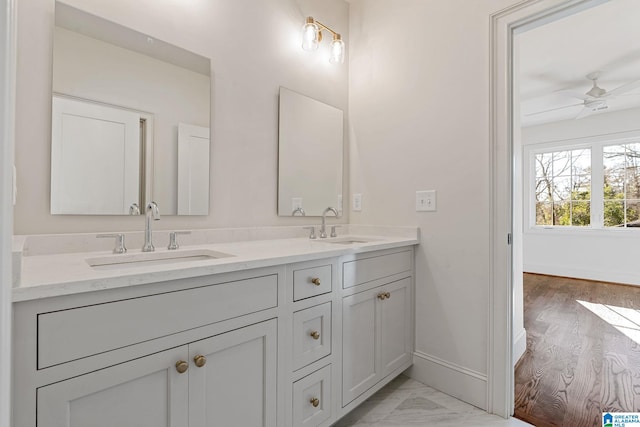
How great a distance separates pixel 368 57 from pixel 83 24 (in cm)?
A: 171

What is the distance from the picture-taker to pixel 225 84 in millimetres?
1723

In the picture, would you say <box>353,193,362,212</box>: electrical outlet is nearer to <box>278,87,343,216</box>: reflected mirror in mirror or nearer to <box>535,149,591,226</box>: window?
<box>278,87,343,216</box>: reflected mirror in mirror

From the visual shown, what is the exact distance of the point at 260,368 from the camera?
1.16 m

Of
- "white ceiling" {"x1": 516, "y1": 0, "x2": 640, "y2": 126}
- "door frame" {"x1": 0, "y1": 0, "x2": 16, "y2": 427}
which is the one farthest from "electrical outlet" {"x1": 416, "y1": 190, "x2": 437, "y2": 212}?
"door frame" {"x1": 0, "y1": 0, "x2": 16, "y2": 427}

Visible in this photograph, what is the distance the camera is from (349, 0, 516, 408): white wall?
5.69 feet

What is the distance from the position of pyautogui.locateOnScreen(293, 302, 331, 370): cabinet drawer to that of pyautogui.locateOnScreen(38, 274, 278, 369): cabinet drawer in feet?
0.69

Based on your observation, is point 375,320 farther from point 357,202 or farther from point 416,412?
point 357,202

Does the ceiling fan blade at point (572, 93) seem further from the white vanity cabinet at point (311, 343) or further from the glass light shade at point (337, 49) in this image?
the white vanity cabinet at point (311, 343)

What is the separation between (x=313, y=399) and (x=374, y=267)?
0.68 m

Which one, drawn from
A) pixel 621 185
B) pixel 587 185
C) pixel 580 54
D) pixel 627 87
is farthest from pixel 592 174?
pixel 580 54

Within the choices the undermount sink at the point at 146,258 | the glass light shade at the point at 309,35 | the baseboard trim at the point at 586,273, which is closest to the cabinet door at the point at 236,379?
the undermount sink at the point at 146,258

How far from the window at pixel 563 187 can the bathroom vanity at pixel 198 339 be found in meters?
4.93

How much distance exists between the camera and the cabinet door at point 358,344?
1.50 metres

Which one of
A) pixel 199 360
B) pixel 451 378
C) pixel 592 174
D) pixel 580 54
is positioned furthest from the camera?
pixel 592 174
